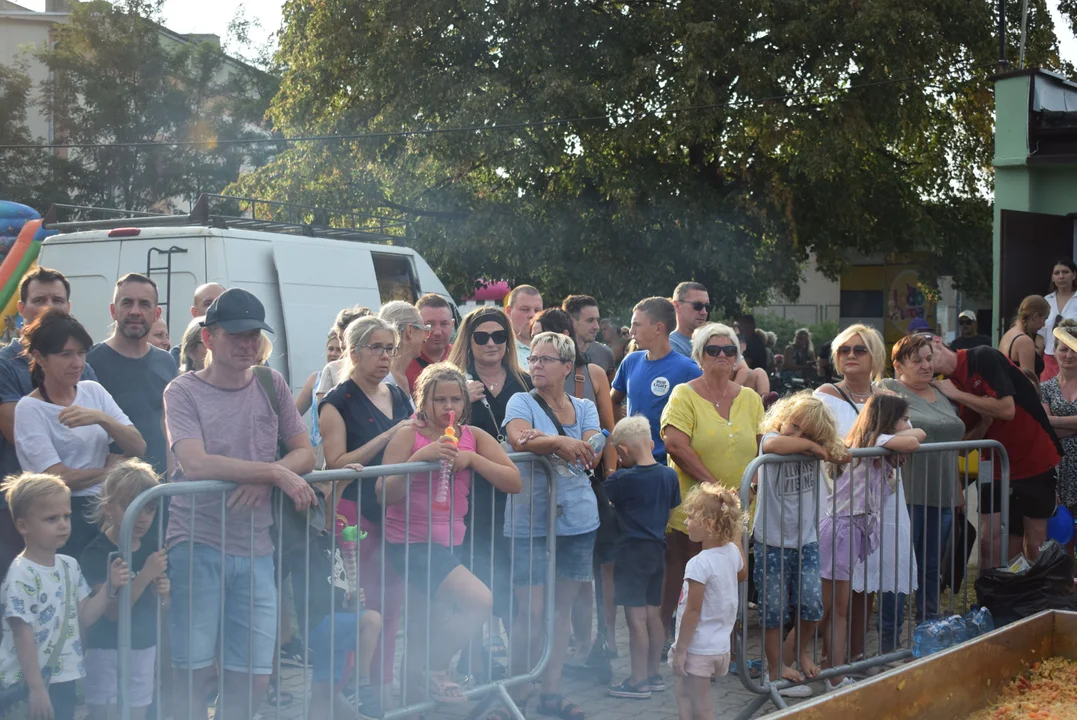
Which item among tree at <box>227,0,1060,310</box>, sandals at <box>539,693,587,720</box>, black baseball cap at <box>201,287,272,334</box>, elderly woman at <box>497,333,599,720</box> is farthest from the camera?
tree at <box>227,0,1060,310</box>

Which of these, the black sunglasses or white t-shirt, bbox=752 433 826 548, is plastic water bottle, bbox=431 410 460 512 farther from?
the black sunglasses

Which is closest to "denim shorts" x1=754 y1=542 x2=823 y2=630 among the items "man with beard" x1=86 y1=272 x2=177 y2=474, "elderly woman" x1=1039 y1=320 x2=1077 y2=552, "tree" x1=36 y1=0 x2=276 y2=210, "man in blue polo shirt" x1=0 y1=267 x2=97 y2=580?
"elderly woman" x1=1039 y1=320 x2=1077 y2=552

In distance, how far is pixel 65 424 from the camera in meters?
4.62

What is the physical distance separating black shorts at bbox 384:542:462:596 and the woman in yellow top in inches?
68.8

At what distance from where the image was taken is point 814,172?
1952cm

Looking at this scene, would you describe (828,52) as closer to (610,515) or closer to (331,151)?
(331,151)

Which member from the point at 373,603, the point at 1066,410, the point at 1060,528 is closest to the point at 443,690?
the point at 373,603

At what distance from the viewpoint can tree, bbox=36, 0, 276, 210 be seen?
36562 millimetres

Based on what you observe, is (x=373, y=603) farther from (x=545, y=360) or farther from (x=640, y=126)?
(x=640, y=126)

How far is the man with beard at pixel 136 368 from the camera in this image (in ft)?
17.7

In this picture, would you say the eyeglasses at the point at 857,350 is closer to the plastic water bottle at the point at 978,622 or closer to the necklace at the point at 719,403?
the necklace at the point at 719,403

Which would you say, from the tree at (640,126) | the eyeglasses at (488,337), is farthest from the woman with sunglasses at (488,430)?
the tree at (640,126)

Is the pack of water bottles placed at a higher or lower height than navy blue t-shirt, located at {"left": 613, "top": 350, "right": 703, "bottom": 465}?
lower

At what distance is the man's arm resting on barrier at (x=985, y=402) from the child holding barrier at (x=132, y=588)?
465cm
